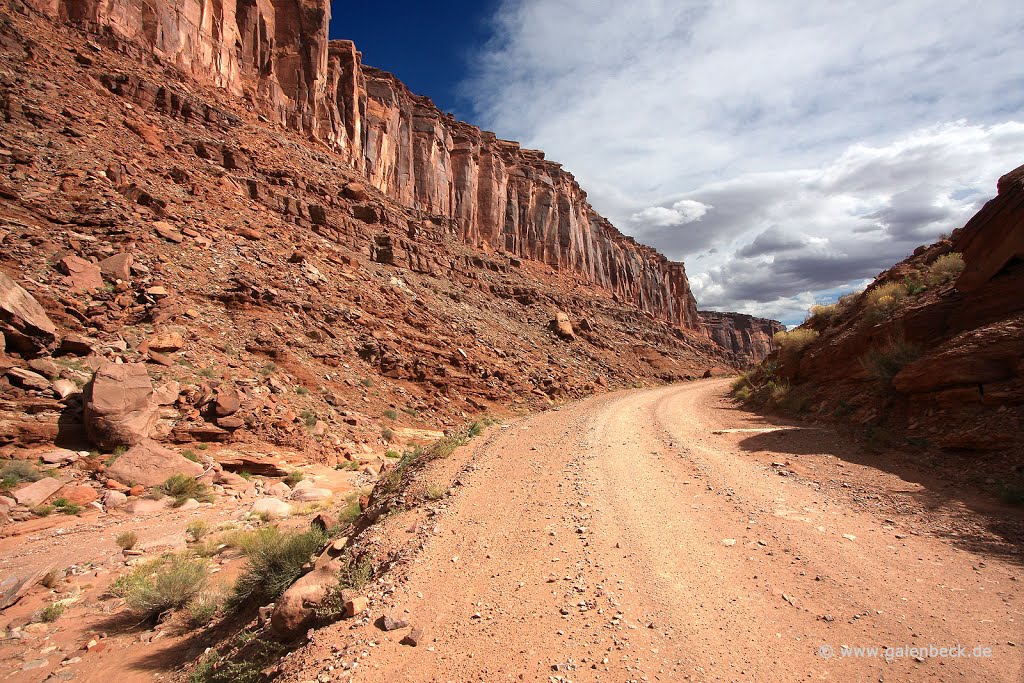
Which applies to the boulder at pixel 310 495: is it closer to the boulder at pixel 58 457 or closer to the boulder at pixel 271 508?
the boulder at pixel 271 508

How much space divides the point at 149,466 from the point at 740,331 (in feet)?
509

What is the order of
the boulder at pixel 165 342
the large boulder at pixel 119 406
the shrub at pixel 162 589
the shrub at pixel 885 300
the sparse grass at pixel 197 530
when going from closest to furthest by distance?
the shrub at pixel 162 589 < the sparse grass at pixel 197 530 < the large boulder at pixel 119 406 < the shrub at pixel 885 300 < the boulder at pixel 165 342

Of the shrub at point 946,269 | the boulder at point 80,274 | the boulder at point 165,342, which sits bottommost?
the shrub at point 946,269

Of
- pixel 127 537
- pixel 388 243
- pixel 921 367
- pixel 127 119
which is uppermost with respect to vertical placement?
pixel 127 119

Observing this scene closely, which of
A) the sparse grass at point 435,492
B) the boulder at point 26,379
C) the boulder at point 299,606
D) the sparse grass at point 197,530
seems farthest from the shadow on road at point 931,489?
the boulder at point 26,379

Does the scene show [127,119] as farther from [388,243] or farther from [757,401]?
[757,401]

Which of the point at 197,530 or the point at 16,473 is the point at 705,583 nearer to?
the point at 197,530

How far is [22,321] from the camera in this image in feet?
35.2

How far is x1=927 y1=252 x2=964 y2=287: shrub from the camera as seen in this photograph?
10227mm

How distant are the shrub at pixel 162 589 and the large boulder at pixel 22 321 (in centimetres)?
805

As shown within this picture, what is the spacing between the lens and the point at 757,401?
14750mm

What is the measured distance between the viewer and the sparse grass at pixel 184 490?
9.72 metres

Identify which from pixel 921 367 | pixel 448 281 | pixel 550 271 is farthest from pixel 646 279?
pixel 921 367

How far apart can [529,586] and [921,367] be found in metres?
8.55
